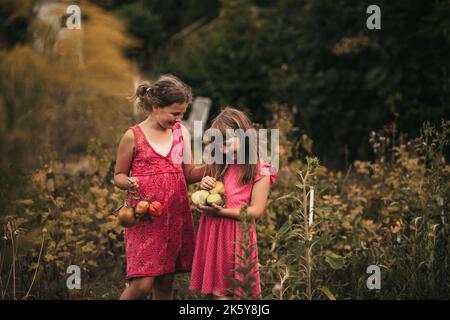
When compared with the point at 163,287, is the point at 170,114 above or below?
above

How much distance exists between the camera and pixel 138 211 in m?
3.40

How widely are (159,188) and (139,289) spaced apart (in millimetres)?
497

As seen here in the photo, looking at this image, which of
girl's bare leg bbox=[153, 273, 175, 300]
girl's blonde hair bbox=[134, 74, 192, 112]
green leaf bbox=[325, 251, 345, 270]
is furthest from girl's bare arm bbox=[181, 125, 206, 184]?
green leaf bbox=[325, 251, 345, 270]

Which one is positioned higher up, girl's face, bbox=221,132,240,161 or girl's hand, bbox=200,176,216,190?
girl's face, bbox=221,132,240,161

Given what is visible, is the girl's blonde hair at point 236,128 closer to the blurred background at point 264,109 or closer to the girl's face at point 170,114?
the girl's face at point 170,114

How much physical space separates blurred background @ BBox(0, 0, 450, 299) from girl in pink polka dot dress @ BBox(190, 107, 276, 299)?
252 mm

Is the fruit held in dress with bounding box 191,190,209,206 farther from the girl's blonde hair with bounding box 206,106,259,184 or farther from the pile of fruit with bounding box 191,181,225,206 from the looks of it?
the girl's blonde hair with bounding box 206,106,259,184

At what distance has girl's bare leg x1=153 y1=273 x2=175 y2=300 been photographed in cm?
366

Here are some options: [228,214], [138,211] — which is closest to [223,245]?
[228,214]

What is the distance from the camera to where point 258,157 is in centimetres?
352

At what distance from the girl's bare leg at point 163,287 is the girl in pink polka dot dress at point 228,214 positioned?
0.69 feet

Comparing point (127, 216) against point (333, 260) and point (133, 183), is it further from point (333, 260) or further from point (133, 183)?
point (333, 260)

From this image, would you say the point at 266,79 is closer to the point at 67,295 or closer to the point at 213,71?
the point at 213,71

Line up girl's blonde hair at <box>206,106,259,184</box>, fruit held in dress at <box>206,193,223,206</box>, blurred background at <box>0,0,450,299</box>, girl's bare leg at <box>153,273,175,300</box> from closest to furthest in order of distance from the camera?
fruit held in dress at <box>206,193,223,206</box>, girl's blonde hair at <box>206,106,259,184</box>, girl's bare leg at <box>153,273,175,300</box>, blurred background at <box>0,0,450,299</box>
